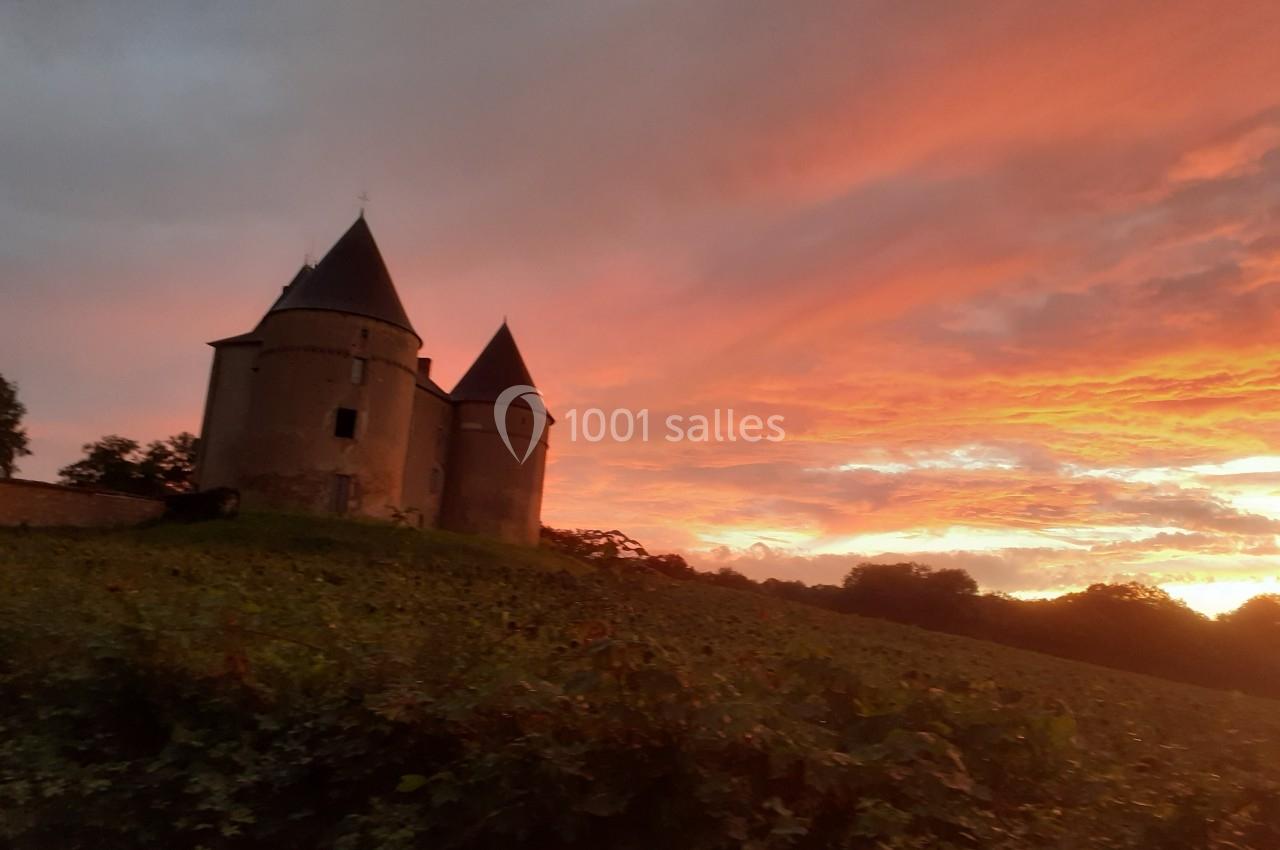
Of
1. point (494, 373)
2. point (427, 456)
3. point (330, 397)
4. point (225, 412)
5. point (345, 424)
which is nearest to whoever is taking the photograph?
point (330, 397)

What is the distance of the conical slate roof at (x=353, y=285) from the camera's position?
104 feet

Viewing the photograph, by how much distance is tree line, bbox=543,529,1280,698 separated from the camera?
4038cm

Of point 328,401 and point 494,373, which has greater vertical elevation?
point 494,373

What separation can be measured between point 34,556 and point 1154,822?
16574 mm

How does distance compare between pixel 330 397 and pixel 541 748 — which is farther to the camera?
pixel 330 397

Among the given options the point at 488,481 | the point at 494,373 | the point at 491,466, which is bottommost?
the point at 488,481

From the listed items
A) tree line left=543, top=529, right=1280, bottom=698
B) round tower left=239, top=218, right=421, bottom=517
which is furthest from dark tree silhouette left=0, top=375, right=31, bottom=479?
tree line left=543, top=529, right=1280, bottom=698

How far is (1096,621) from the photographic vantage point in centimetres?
4353

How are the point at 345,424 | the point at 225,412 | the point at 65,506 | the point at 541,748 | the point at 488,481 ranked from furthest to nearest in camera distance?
1. the point at 488,481
2. the point at 225,412
3. the point at 345,424
4. the point at 65,506
5. the point at 541,748

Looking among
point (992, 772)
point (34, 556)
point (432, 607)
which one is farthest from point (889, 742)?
point (34, 556)

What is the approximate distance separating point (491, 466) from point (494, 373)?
14.3ft

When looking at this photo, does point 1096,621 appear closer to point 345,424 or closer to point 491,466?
point 491,466

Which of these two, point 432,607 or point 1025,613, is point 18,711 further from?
point 1025,613

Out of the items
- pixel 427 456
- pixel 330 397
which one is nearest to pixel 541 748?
pixel 330 397
